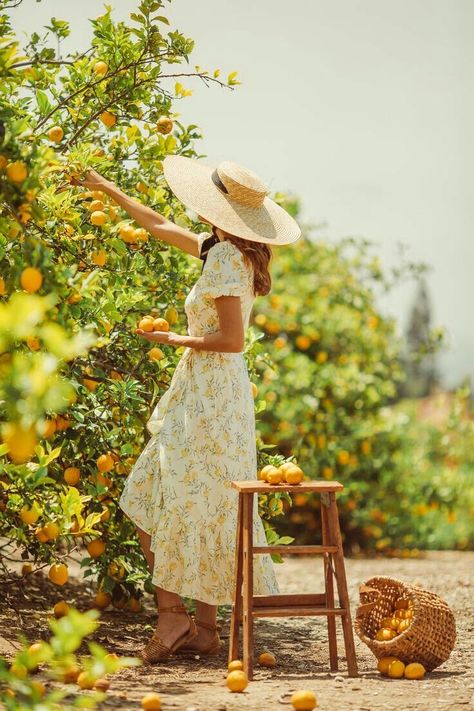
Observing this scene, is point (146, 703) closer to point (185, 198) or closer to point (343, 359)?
point (185, 198)

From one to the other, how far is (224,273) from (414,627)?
146 cm

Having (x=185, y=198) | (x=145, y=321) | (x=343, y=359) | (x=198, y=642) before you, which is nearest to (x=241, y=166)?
(x=185, y=198)

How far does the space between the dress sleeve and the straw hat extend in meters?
0.08

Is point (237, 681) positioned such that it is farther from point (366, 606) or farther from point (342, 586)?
point (366, 606)

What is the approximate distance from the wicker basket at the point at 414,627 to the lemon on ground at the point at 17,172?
6.78 feet

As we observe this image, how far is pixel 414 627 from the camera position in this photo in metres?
3.43

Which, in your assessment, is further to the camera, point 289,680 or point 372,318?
point 372,318

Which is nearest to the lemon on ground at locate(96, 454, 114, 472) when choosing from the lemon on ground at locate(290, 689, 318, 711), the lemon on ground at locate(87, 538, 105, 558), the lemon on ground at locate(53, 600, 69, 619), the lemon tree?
the lemon tree

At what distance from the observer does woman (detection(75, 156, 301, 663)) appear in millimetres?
3541

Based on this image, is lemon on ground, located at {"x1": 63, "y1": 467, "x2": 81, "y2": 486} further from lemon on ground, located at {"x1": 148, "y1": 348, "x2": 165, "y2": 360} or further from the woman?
lemon on ground, located at {"x1": 148, "y1": 348, "x2": 165, "y2": 360}

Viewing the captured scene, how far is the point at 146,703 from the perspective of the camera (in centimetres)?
269

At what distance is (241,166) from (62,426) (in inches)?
49.2

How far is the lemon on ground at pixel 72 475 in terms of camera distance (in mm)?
3795

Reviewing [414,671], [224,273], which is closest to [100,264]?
[224,273]
